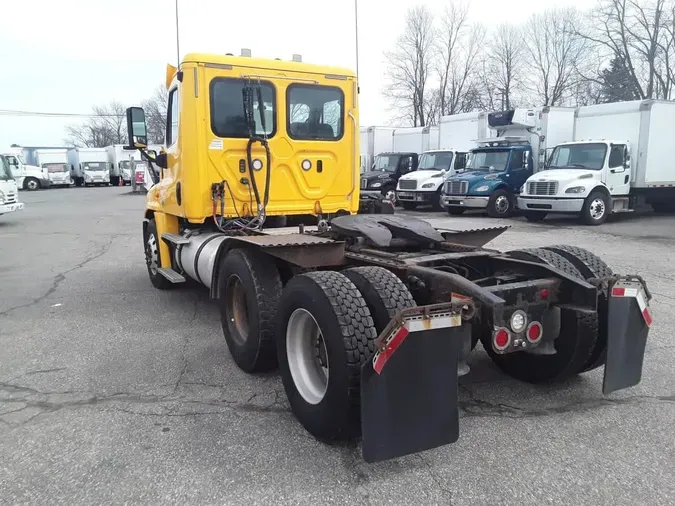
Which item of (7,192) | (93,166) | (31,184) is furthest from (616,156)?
(93,166)

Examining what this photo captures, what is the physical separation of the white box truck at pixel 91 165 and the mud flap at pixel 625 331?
158 ft

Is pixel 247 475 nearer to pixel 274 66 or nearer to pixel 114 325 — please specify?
pixel 114 325

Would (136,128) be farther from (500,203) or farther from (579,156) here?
(579,156)

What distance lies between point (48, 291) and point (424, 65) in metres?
45.6

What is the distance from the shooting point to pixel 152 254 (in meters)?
7.73

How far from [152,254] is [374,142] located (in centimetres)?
2068

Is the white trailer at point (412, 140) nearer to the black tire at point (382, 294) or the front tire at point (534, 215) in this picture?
the front tire at point (534, 215)

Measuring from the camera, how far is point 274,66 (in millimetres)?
6039

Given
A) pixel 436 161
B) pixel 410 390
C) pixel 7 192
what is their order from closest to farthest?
1. pixel 410 390
2. pixel 7 192
3. pixel 436 161

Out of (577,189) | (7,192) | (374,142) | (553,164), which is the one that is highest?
(374,142)

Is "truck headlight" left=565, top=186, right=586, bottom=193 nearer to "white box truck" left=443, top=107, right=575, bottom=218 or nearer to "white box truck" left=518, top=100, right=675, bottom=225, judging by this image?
"white box truck" left=518, top=100, right=675, bottom=225

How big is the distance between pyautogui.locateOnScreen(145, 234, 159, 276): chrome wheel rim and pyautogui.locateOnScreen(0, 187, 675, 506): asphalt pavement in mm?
1520

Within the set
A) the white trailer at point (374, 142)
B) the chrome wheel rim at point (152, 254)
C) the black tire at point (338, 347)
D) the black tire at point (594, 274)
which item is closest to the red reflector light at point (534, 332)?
the black tire at point (594, 274)

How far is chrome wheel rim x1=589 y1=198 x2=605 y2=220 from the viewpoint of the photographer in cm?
1612
